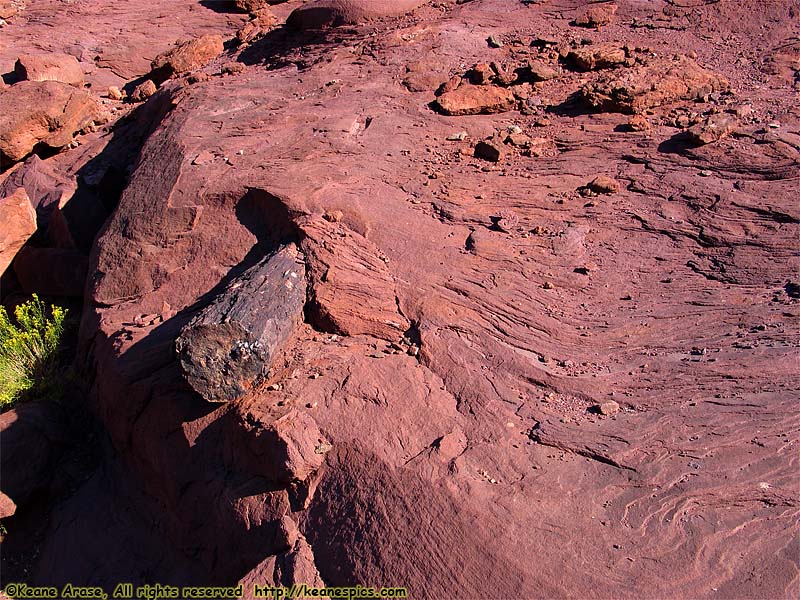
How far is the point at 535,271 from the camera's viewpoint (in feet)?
14.8

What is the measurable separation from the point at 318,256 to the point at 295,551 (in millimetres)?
1809

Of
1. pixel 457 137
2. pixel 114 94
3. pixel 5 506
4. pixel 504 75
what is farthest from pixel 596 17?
pixel 5 506

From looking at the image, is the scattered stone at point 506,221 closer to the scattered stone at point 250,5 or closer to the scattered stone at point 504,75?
the scattered stone at point 504,75

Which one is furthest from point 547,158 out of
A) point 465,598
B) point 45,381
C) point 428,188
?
point 45,381

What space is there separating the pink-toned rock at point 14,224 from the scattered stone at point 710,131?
5.73 meters

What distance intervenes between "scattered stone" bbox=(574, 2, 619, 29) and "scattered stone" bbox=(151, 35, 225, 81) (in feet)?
13.2

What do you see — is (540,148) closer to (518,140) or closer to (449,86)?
(518,140)

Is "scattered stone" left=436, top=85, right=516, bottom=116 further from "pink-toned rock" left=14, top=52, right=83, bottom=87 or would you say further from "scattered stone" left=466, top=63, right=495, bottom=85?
"pink-toned rock" left=14, top=52, right=83, bottom=87

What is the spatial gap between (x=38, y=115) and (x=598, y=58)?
5.53 meters

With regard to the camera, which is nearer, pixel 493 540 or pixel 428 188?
pixel 493 540

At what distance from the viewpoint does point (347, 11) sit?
702 cm

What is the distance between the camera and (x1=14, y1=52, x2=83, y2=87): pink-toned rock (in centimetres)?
758

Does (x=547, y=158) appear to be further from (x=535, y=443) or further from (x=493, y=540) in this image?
(x=493, y=540)

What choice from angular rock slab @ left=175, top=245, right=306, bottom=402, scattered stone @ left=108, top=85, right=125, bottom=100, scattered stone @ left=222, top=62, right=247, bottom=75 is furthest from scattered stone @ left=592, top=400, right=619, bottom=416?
scattered stone @ left=108, top=85, right=125, bottom=100
